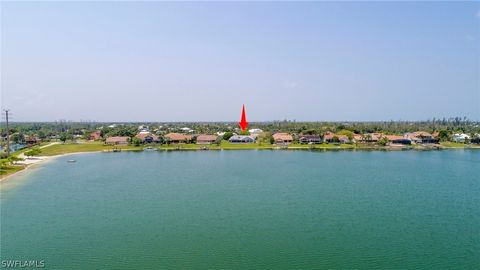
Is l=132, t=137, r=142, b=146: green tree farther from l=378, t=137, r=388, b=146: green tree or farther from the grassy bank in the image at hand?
l=378, t=137, r=388, b=146: green tree

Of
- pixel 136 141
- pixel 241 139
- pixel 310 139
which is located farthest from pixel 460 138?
pixel 136 141

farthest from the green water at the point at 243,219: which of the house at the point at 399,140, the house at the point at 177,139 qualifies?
the house at the point at 399,140

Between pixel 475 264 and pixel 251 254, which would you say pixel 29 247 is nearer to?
pixel 251 254

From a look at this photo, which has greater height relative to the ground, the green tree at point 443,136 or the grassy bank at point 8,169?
the green tree at point 443,136

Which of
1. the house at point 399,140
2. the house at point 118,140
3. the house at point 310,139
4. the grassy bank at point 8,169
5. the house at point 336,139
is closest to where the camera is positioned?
the grassy bank at point 8,169

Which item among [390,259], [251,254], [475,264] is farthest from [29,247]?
[475,264]

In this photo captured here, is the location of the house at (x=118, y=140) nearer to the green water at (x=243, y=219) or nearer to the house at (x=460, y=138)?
the green water at (x=243, y=219)

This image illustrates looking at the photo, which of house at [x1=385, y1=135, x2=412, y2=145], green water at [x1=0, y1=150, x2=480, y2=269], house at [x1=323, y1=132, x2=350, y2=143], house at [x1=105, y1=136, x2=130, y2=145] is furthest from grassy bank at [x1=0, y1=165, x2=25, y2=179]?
house at [x1=385, y1=135, x2=412, y2=145]

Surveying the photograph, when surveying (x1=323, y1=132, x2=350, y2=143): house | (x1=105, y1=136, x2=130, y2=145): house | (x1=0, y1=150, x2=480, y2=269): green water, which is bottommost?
(x1=0, y1=150, x2=480, y2=269): green water

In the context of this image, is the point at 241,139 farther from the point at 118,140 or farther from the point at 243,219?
the point at 243,219
